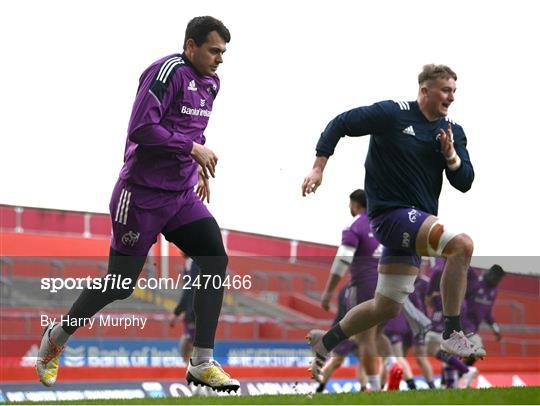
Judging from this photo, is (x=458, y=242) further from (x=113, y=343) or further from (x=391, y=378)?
(x=113, y=343)

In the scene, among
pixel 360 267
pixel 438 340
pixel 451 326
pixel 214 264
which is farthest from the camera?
pixel 438 340

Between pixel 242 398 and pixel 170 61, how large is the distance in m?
2.63

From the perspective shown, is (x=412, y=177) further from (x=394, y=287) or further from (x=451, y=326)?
(x=451, y=326)

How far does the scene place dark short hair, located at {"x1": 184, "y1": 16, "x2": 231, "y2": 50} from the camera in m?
7.47

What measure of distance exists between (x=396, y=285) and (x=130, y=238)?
1.99m

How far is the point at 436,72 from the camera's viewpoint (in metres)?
8.00

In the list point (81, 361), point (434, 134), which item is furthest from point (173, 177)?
point (81, 361)

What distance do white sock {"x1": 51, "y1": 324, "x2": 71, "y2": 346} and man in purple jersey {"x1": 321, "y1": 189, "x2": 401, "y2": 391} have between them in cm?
349

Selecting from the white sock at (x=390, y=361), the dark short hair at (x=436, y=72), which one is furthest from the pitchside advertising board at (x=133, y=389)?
the dark short hair at (x=436, y=72)

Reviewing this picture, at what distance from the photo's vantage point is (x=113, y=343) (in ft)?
51.5

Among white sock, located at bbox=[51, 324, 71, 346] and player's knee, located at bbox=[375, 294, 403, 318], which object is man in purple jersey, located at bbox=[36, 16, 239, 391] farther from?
player's knee, located at bbox=[375, 294, 403, 318]

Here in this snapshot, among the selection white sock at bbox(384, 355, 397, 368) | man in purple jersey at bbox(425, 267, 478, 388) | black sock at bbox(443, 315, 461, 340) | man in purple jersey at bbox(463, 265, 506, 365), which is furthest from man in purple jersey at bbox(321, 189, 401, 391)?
black sock at bbox(443, 315, 461, 340)

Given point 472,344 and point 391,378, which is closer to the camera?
point 472,344

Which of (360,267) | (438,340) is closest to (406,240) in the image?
(360,267)
